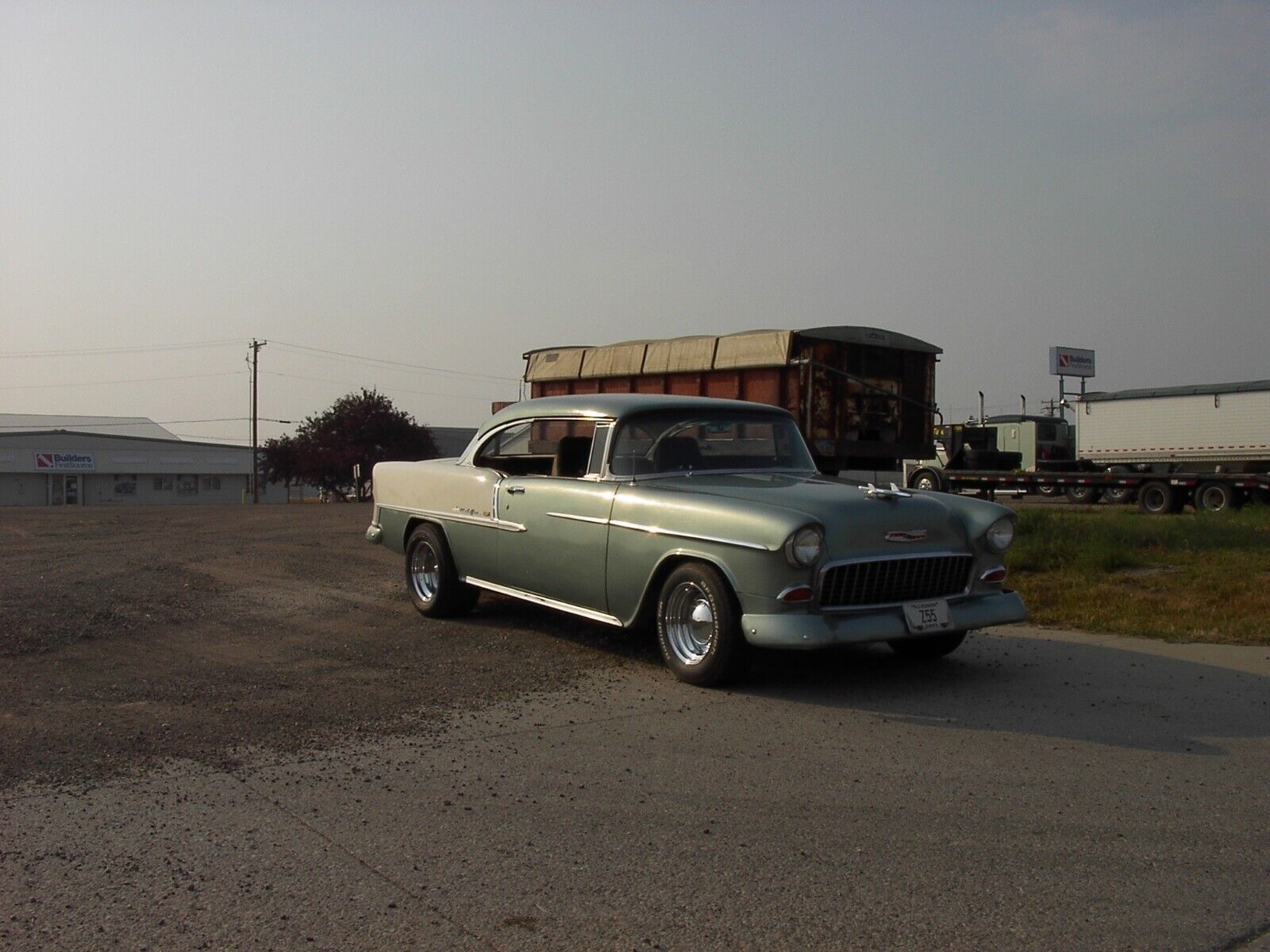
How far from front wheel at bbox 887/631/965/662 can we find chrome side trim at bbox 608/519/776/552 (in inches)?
60.7

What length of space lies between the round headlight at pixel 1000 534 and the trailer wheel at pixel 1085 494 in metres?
21.2

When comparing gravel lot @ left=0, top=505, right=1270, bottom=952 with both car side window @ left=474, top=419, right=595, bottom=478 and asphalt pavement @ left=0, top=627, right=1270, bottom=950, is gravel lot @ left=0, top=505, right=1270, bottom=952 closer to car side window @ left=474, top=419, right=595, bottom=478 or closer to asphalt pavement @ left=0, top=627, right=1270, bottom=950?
asphalt pavement @ left=0, top=627, right=1270, bottom=950

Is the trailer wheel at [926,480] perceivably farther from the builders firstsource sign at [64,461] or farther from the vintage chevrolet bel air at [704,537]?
the builders firstsource sign at [64,461]

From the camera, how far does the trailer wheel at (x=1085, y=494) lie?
2703cm

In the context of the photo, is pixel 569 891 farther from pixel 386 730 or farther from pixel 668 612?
pixel 668 612

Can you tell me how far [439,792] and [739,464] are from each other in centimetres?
360

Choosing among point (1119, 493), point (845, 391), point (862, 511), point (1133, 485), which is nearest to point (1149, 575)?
point (862, 511)

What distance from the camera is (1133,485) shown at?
25.5 metres

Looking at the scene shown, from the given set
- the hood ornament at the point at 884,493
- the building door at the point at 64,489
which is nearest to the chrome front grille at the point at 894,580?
the hood ornament at the point at 884,493

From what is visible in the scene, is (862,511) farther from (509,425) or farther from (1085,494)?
(1085,494)

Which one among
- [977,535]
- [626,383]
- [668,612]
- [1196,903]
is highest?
[626,383]

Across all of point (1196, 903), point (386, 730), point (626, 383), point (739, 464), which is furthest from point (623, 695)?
point (626, 383)

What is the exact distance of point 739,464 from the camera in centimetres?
759

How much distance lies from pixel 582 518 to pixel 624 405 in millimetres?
792
